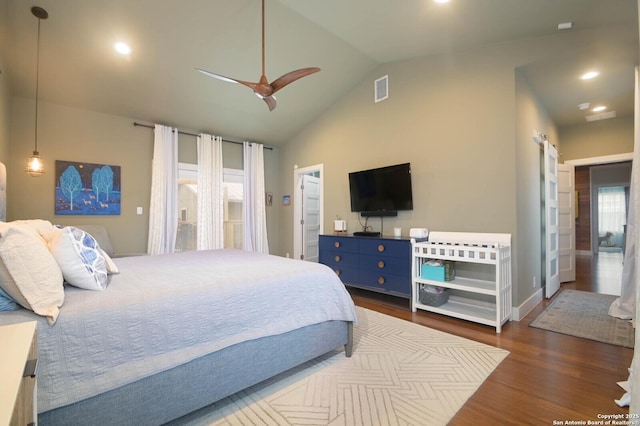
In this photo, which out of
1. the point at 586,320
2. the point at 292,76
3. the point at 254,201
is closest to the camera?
the point at 292,76

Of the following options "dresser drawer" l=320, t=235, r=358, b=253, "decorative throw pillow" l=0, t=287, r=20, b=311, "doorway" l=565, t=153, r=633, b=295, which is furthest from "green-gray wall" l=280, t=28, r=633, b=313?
"doorway" l=565, t=153, r=633, b=295

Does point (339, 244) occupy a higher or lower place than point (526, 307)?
higher

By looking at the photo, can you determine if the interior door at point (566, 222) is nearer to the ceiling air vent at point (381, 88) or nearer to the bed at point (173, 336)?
the ceiling air vent at point (381, 88)

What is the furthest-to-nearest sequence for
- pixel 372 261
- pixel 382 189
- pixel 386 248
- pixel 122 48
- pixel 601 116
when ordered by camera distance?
1. pixel 601 116
2. pixel 382 189
3. pixel 372 261
4. pixel 386 248
5. pixel 122 48

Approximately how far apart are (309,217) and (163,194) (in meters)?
2.68

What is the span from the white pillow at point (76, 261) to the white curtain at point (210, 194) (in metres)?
3.45

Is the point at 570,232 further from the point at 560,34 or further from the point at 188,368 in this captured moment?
the point at 188,368

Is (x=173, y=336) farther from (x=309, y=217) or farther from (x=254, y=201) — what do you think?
(x=309, y=217)

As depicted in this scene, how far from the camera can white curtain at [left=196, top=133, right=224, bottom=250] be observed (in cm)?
491

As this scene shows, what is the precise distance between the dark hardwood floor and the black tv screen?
1.46 metres

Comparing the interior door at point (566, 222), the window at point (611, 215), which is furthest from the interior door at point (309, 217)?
the window at point (611, 215)

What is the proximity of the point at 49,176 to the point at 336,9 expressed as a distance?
13.8ft

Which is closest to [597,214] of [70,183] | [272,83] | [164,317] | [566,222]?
[566,222]

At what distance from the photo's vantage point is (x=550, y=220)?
3871 millimetres
